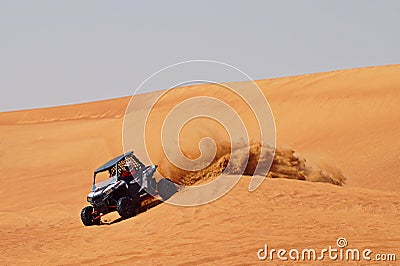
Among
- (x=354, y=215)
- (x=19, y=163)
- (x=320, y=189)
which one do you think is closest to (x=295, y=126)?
(x=19, y=163)

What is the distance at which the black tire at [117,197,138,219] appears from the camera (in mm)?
13703

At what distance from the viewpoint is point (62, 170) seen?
2706cm

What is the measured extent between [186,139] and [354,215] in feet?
29.6

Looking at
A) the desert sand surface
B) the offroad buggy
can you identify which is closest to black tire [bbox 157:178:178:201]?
the offroad buggy

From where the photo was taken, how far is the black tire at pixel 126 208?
1370cm

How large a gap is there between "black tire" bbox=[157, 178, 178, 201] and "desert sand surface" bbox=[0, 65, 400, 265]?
117cm

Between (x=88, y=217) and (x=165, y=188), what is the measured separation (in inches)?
73.5

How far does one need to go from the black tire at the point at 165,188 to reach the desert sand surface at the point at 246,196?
1173 millimetres

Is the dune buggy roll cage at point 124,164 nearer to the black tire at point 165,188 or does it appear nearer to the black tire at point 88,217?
the black tire at point 165,188

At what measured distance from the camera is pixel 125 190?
46.8ft

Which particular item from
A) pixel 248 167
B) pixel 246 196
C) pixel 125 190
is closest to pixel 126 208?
pixel 125 190

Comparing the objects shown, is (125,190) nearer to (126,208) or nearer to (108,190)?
(108,190)

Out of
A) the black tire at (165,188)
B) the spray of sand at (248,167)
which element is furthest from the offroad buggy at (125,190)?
the spray of sand at (248,167)

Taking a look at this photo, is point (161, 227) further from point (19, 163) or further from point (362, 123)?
point (19, 163)
